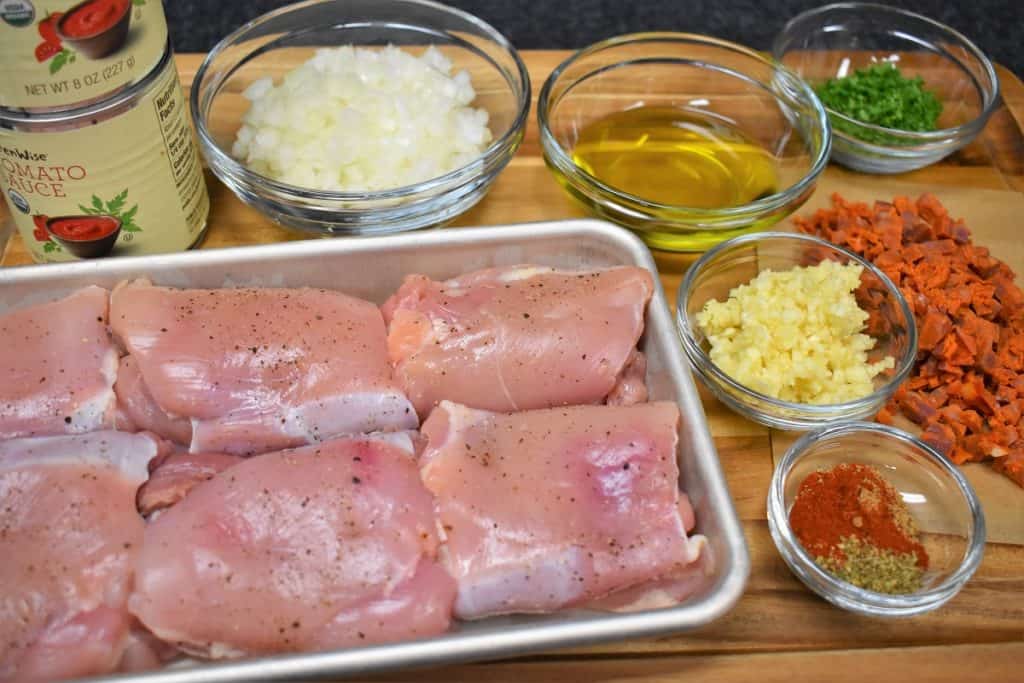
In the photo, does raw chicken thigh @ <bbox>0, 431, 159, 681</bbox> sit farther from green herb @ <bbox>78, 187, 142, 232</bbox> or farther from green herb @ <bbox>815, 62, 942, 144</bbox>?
green herb @ <bbox>815, 62, 942, 144</bbox>

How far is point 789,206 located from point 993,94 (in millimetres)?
992

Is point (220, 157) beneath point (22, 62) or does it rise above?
beneath

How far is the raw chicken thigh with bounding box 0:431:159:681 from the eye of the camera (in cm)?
149

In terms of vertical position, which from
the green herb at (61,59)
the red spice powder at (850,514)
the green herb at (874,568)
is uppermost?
the green herb at (61,59)

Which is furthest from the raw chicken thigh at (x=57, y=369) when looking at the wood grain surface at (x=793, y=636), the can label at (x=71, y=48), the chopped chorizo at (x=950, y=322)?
the chopped chorizo at (x=950, y=322)

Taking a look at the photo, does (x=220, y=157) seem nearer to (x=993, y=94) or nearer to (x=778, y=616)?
(x=778, y=616)

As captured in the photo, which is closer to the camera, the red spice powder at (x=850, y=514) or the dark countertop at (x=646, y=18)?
the red spice powder at (x=850, y=514)

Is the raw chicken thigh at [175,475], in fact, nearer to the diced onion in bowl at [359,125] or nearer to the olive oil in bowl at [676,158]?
the diced onion in bowl at [359,125]

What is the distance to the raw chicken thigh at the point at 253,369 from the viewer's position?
1.78 m

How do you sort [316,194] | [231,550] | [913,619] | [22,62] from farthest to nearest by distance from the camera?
1. [316,194]
2. [913,619]
3. [22,62]
4. [231,550]

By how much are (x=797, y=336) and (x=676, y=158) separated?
0.83 metres

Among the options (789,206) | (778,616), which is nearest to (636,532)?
(778,616)

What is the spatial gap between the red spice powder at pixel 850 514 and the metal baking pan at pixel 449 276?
0.90ft

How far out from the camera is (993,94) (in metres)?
2.79
